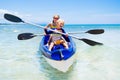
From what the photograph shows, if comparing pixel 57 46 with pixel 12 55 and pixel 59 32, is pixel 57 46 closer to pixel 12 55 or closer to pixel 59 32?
pixel 59 32

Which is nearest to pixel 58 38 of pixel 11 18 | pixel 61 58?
pixel 61 58

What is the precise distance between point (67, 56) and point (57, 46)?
896 millimetres

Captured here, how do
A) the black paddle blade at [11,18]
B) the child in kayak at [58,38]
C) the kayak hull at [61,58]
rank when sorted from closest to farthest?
the kayak hull at [61,58] < the child in kayak at [58,38] < the black paddle blade at [11,18]

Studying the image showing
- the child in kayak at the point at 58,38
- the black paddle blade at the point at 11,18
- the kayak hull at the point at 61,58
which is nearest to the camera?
the kayak hull at the point at 61,58

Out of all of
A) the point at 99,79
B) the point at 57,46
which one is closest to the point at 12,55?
the point at 57,46

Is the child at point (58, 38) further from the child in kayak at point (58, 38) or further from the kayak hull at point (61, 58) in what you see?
the kayak hull at point (61, 58)

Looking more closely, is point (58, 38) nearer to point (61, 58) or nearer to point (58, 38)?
point (58, 38)

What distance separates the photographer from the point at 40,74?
6.56 meters

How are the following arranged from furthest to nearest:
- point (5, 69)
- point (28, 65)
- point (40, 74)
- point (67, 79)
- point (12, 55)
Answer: point (12, 55) → point (28, 65) → point (5, 69) → point (40, 74) → point (67, 79)

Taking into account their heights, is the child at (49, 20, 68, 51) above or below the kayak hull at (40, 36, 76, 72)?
above

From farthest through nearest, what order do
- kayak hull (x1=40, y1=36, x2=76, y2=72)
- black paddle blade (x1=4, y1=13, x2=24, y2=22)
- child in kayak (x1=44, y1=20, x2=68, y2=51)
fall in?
black paddle blade (x1=4, y1=13, x2=24, y2=22) < child in kayak (x1=44, y1=20, x2=68, y2=51) < kayak hull (x1=40, y1=36, x2=76, y2=72)

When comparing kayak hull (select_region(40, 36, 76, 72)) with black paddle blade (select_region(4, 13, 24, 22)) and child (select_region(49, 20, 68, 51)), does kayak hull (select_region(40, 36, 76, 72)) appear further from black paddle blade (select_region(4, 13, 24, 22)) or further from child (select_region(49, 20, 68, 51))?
black paddle blade (select_region(4, 13, 24, 22))

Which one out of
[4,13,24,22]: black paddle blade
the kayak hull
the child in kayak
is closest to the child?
the child in kayak

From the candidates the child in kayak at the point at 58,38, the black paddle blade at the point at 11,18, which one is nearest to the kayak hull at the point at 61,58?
the child in kayak at the point at 58,38
